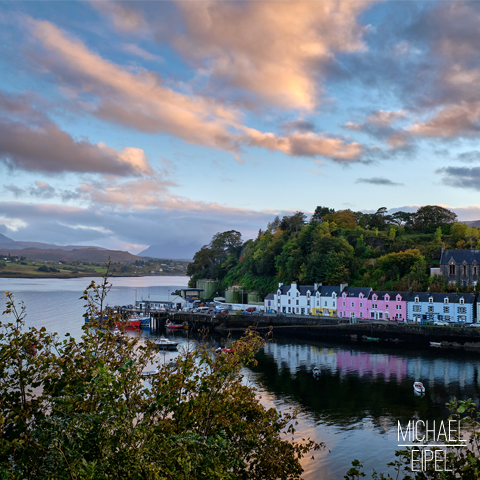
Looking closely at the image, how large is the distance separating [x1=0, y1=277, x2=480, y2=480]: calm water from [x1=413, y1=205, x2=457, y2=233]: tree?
5010 centimetres

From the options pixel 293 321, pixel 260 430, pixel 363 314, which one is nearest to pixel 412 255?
pixel 363 314

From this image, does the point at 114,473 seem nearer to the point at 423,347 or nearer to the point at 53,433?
the point at 53,433

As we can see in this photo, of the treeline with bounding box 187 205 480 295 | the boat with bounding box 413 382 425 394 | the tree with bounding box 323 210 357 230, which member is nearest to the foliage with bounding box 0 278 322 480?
the boat with bounding box 413 382 425 394

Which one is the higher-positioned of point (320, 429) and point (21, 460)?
point (21, 460)

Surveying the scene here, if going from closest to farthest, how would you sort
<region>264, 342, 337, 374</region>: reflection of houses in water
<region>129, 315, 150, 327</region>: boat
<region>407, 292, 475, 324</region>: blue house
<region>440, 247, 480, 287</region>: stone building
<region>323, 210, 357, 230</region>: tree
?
1. <region>264, 342, 337, 374</region>: reflection of houses in water
2. <region>407, 292, 475, 324</region>: blue house
3. <region>440, 247, 480, 287</region>: stone building
4. <region>129, 315, 150, 327</region>: boat
5. <region>323, 210, 357, 230</region>: tree

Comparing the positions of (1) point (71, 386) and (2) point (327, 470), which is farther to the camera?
(2) point (327, 470)

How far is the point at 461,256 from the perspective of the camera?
217ft

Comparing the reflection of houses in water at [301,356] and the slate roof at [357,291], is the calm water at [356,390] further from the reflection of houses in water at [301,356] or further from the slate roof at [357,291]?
the slate roof at [357,291]

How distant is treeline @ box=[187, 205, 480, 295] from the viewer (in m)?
72.7

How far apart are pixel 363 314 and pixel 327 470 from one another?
1779 inches

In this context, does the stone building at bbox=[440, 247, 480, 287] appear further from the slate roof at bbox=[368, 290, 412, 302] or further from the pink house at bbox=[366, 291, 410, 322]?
the pink house at bbox=[366, 291, 410, 322]

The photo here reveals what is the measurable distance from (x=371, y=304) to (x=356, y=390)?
105ft

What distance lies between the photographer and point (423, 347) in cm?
5053

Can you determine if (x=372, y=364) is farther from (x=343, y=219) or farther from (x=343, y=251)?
(x=343, y=219)
